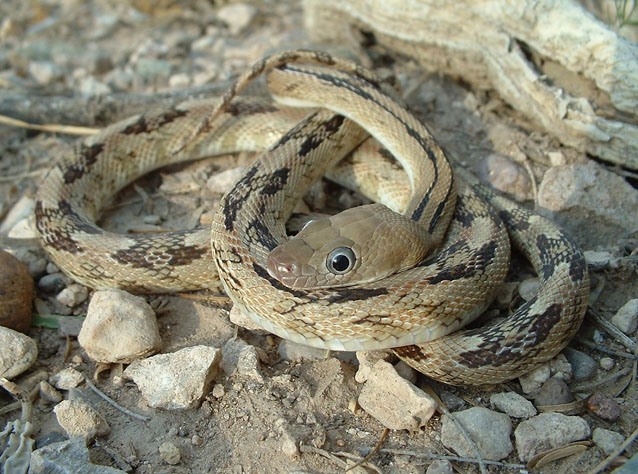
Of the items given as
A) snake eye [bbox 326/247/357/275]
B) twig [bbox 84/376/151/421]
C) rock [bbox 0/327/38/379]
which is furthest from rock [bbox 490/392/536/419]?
rock [bbox 0/327/38/379]

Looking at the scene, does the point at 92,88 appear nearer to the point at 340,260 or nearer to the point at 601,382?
the point at 340,260

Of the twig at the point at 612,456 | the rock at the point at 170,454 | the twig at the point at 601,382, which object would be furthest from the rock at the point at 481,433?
the rock at the point at 170,454

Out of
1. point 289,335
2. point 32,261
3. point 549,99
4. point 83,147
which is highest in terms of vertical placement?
point 549,99

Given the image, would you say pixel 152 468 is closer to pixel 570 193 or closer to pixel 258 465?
pixel 258 465

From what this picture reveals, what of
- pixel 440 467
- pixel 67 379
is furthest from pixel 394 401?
pixel 67 379

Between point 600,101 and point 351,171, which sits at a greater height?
point 600,101

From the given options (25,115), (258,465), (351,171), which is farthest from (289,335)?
(25,115)
